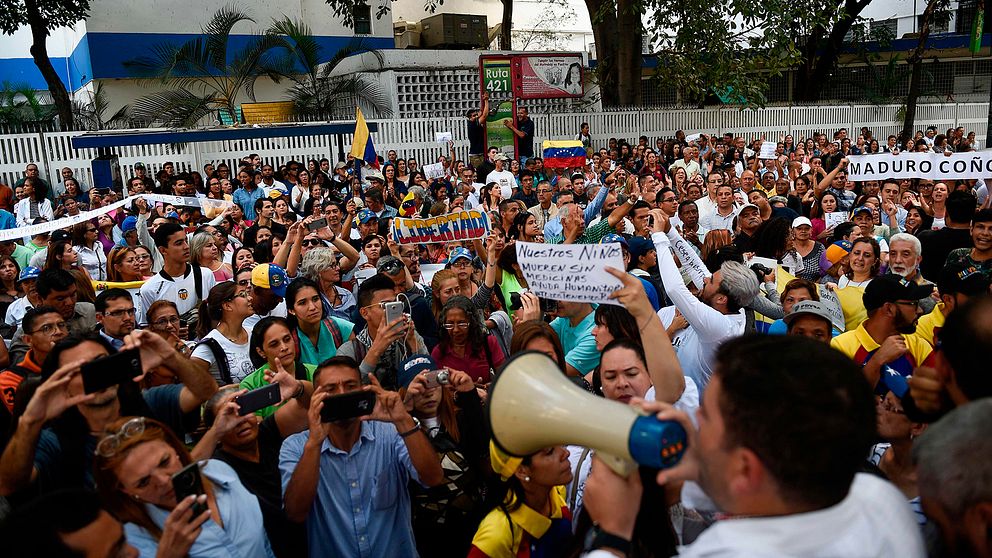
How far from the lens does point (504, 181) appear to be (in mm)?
12594

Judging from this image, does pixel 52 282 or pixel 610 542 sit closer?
pixel 610 542

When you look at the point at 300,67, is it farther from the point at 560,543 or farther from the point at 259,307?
the point at 560,543

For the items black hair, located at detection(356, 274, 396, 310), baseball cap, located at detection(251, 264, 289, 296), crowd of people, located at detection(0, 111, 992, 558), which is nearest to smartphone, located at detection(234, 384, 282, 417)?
crowd of people, located at detection(0, 111, 992, 558)

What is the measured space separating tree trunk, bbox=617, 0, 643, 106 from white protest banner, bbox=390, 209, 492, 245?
1365 centimetres

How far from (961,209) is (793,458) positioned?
5.96m

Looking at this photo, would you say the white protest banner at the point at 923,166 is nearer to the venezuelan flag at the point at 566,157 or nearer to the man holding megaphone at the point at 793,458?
the venezuelan flag at the point at 566,157

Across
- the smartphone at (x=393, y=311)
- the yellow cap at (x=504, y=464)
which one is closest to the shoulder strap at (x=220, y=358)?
the smartphone at (x=393, y=311)

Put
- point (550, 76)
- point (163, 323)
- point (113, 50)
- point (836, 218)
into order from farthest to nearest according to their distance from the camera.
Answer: point (113, 50) → point (550, 76) → point (836, 218) → point (163, 323)

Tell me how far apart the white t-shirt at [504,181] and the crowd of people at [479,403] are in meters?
4.93

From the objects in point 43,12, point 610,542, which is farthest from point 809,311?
point 43,12

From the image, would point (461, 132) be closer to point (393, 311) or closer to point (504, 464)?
point (393, 311)

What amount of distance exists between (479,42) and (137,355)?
21.8 meters

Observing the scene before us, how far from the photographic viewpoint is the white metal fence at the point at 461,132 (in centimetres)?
1546

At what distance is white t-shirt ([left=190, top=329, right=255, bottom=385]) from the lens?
4352mm
